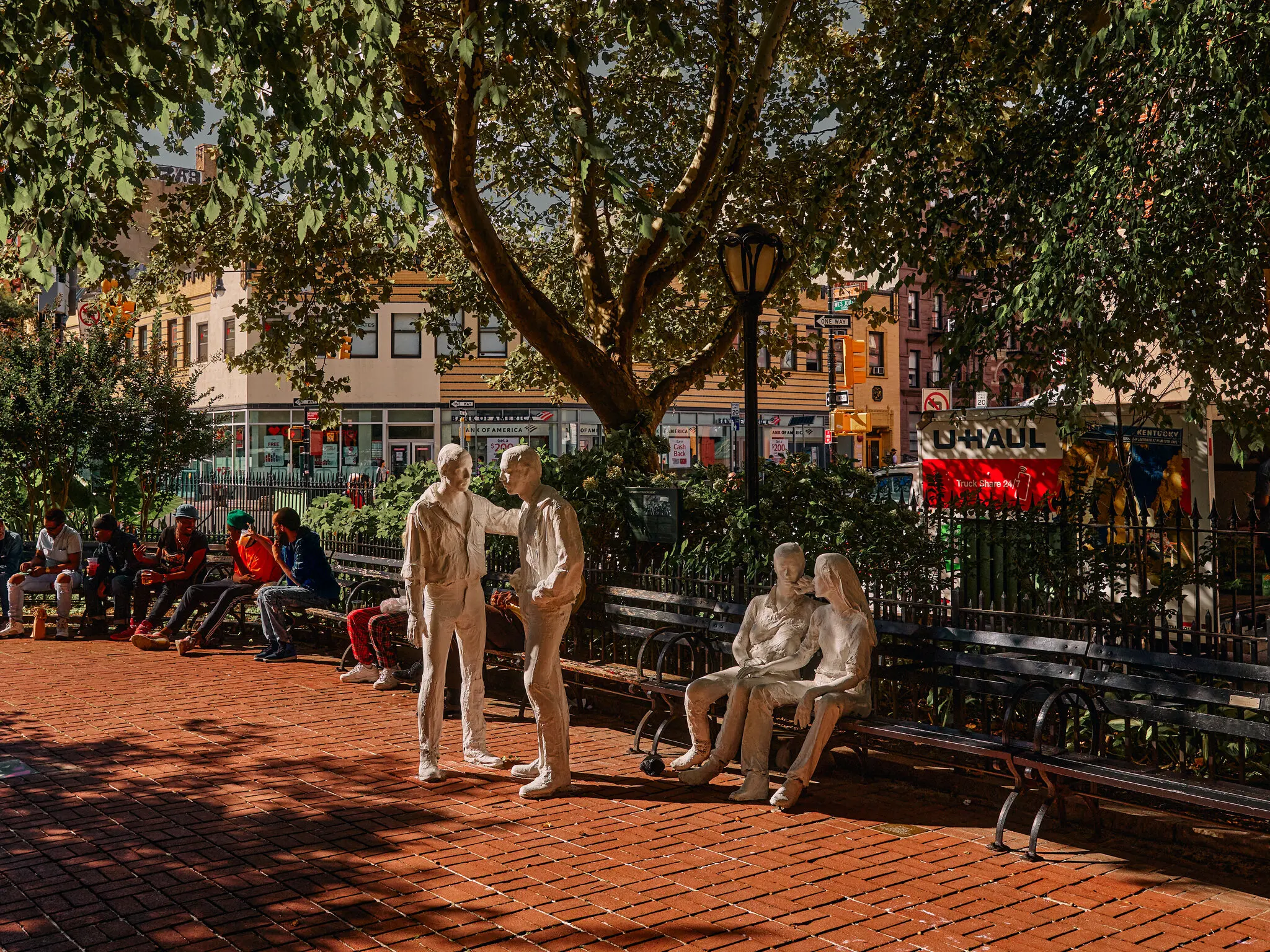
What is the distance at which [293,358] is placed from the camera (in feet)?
59.3

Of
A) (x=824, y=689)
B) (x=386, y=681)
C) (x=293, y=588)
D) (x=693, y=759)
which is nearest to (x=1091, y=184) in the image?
(x=824, y=689)

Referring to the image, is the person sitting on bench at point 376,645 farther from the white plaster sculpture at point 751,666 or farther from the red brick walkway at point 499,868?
the white plaster sculpture at point 751,666

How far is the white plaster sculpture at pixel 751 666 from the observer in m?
7.24

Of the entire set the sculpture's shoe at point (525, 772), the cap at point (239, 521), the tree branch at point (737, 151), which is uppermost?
the tree branch at point (737, 151)

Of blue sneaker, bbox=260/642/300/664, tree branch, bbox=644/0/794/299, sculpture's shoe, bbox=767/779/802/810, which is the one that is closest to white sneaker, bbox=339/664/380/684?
blue sneaker, bbox=260/642/300/664

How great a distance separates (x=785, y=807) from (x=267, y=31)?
15.2 ft

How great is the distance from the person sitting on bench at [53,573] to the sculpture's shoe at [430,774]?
8.15 m

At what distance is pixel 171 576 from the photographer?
13367 millimetres

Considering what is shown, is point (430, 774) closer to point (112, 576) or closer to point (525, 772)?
point (525, 772)

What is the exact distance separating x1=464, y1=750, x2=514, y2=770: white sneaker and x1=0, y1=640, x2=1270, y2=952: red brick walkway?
0.06m

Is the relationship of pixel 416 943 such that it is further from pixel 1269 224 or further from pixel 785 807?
pixel 1269 224

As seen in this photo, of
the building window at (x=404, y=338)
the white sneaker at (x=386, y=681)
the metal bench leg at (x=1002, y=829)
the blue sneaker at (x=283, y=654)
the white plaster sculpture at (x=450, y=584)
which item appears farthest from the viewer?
the building window at (x=404, y=338)

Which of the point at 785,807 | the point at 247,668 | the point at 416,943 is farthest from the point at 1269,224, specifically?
the point at 247,668

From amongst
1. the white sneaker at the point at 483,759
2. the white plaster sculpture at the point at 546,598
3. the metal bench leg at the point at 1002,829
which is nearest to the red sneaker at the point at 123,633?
the white sneaker at the point at 483,759
